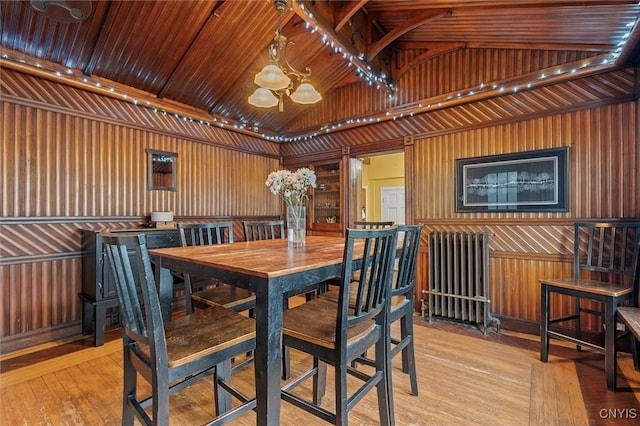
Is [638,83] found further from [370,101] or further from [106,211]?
[106,211]

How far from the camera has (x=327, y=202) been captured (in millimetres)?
5262

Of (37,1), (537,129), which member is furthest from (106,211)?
(537,129)

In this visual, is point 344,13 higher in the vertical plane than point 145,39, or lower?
higher

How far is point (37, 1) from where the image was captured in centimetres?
221

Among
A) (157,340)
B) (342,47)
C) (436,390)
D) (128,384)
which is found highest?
(342,47)

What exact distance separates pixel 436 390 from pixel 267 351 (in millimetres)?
1554

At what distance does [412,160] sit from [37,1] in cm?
399

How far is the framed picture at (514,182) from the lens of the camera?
3113 mm

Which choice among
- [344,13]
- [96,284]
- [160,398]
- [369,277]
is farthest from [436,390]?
[344,13]

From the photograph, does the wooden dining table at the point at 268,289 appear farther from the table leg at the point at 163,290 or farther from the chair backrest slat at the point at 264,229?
the chair backrest slat at the point at 264,229

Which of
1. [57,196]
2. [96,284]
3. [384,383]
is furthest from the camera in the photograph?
[57,196]

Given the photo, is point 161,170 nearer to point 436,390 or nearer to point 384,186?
point 436,390

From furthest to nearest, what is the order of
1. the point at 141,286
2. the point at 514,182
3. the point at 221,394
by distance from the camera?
the point at 514,182
the point at 221,394
the point at 141,286

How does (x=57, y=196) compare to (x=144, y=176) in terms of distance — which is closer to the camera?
(x=57, y=196)
